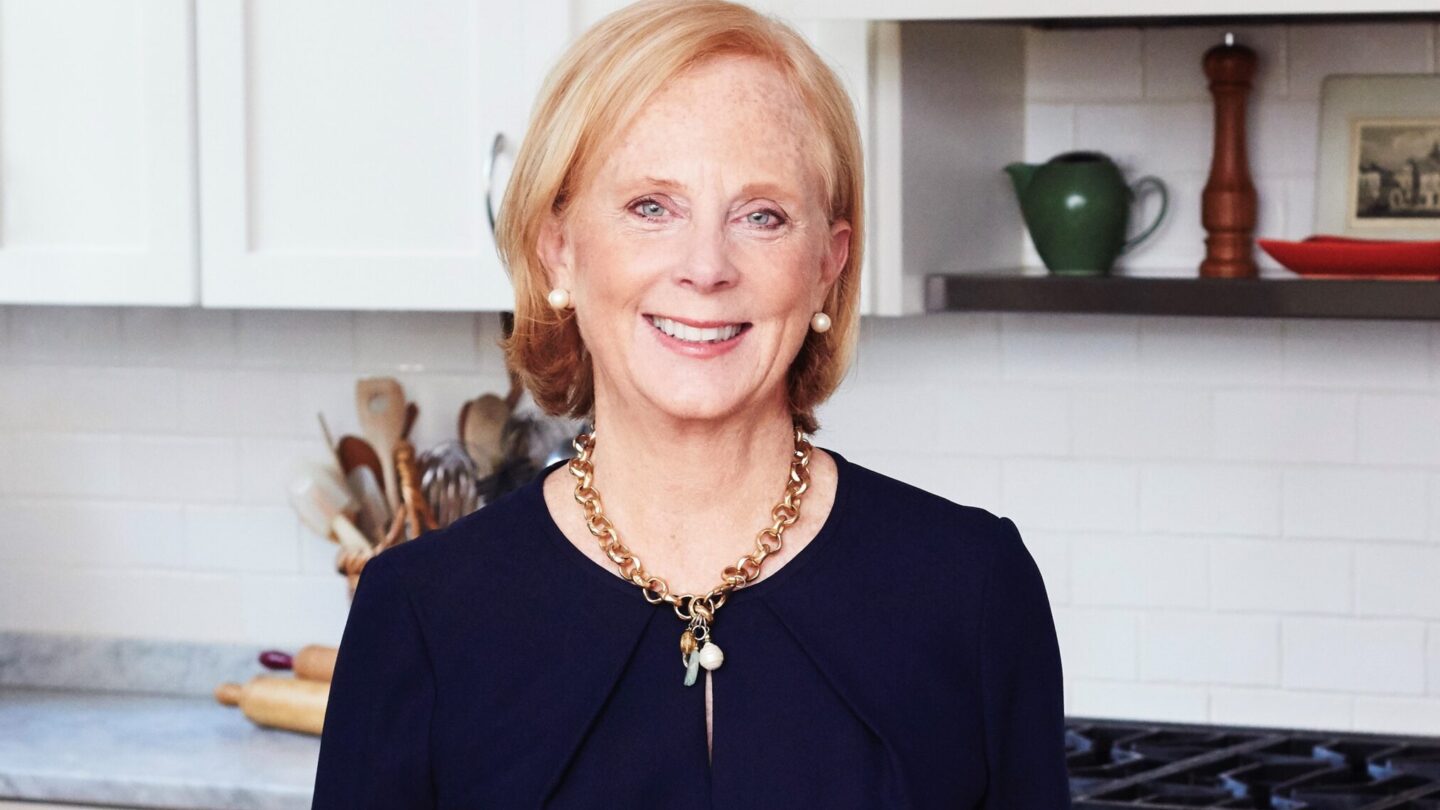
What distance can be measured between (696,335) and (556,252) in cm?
17

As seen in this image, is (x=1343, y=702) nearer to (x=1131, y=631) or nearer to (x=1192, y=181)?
(x=1131, y=631)

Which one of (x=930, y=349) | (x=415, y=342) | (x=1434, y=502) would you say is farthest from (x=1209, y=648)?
(x=415, y=342)

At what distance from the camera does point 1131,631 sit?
270 centimetres

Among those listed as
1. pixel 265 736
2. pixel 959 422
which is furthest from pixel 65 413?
pixel 959 422

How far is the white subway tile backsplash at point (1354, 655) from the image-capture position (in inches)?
102

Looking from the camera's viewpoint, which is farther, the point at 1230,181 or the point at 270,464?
the point at 270,464

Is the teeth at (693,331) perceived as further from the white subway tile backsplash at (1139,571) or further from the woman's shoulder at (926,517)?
the white subway tile backsplash at (1139,571)

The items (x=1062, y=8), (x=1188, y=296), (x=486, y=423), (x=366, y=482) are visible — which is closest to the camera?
(x=1062, y=8)

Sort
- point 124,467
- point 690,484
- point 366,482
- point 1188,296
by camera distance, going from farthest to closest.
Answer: point 124,467 < point 366,482 < point 1188,296 < point 690,484

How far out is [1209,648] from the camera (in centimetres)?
267

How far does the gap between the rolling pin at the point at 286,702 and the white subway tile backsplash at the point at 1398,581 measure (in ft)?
5.13

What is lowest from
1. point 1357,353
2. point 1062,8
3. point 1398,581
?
point 1398,581

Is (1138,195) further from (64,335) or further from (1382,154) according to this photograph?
(64,335)

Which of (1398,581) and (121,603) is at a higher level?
(1398,581)
